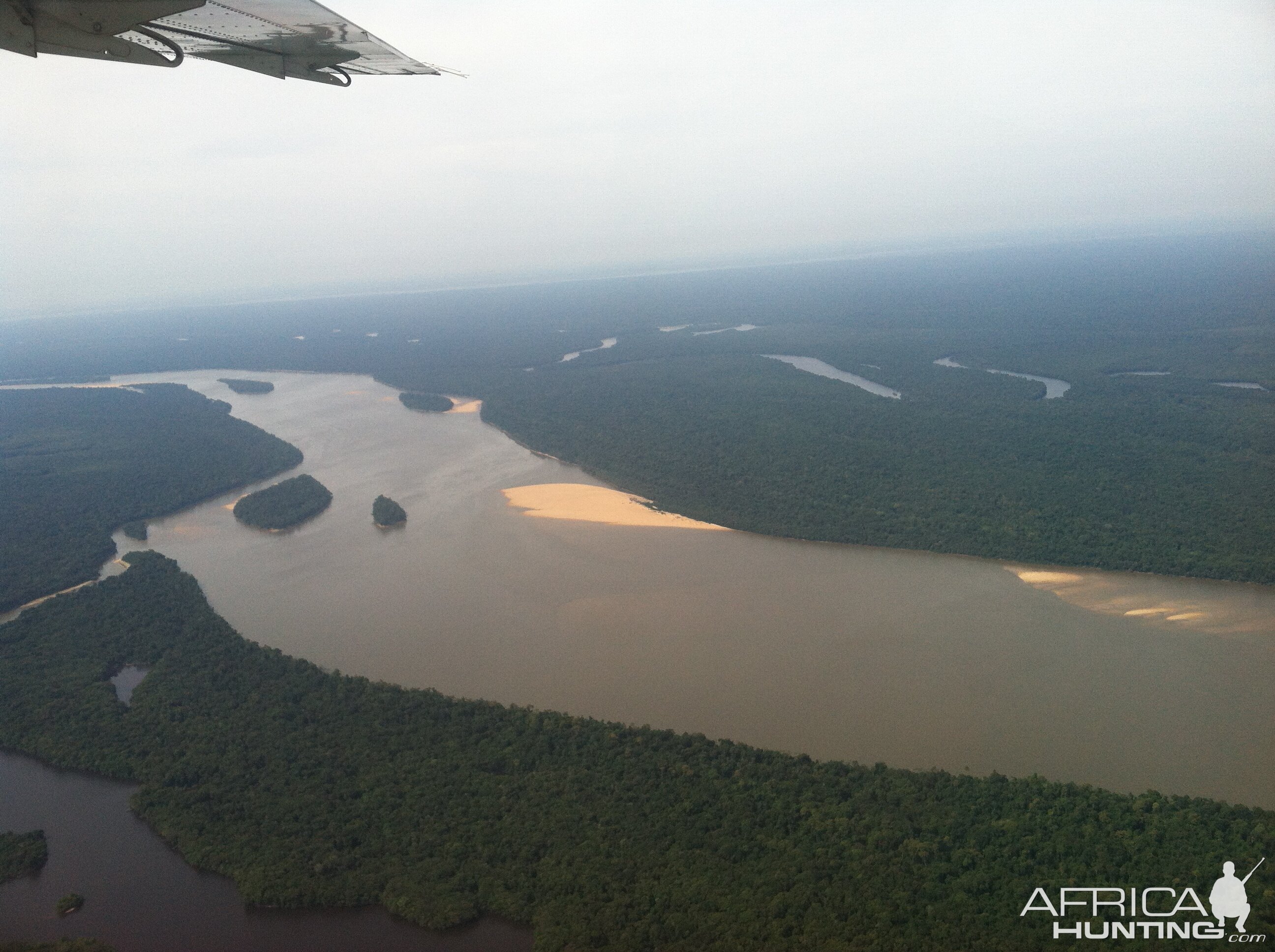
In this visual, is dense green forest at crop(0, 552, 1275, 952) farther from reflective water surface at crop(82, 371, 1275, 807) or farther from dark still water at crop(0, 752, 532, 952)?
reflective water surface at crop(82, 371, 1275, 807)

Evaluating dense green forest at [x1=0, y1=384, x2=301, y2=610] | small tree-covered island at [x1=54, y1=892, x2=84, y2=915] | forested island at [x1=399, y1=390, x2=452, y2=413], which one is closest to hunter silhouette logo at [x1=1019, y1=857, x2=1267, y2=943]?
small tree-covered island at [x1=54, y1=892, x2=84, y2=915]

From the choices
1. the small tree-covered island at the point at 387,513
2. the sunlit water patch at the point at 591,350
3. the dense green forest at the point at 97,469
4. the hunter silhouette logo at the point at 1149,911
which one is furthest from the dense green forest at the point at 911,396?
the dense green forest at the point at 97,469

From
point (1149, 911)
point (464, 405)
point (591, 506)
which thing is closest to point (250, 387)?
point (464, 405)

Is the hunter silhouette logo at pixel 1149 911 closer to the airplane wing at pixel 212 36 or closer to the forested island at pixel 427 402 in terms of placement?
the airplane wing at pixel 212 36

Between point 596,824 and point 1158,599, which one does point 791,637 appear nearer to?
point 596,824

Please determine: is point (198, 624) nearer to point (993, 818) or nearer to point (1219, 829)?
point (993, 818)
